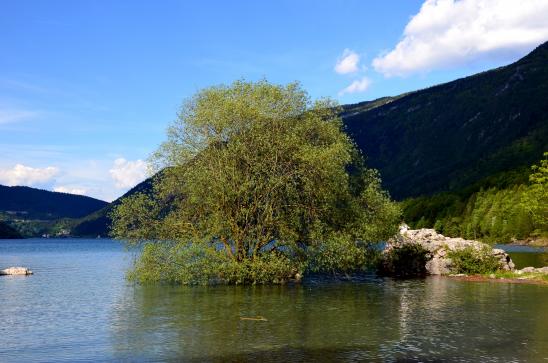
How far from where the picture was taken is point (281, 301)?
52188mm

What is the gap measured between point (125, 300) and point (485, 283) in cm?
4230

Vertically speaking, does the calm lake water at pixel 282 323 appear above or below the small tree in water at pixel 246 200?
below

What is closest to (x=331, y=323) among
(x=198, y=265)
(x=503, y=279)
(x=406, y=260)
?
(x=198, y=265)

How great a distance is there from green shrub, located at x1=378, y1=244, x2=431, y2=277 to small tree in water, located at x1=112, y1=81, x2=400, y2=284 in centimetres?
1427

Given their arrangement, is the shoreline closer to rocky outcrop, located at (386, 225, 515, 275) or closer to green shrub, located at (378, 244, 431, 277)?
rocky outcrop, located at (386, 225, 515, 275)

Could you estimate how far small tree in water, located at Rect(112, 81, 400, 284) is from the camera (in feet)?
206

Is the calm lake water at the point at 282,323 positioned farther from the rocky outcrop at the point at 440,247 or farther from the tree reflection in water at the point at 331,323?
the rocky outcrop at the point at 440,247

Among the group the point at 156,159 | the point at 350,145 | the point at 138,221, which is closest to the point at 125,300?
the point at 138,221

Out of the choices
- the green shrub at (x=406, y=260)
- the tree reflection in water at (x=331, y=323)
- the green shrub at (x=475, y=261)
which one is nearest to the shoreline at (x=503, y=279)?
the green shrub at (x=475, y=261)

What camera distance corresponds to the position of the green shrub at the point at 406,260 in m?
80.8

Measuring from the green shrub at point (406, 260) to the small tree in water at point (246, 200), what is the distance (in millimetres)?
14271

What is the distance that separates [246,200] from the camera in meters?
64.6

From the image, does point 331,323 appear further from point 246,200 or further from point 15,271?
point 15,271

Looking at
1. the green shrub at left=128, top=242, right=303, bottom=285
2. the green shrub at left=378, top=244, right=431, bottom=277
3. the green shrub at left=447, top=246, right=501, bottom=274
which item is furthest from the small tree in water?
the green shrub at left=447, top=246, right=501, bottom=274
